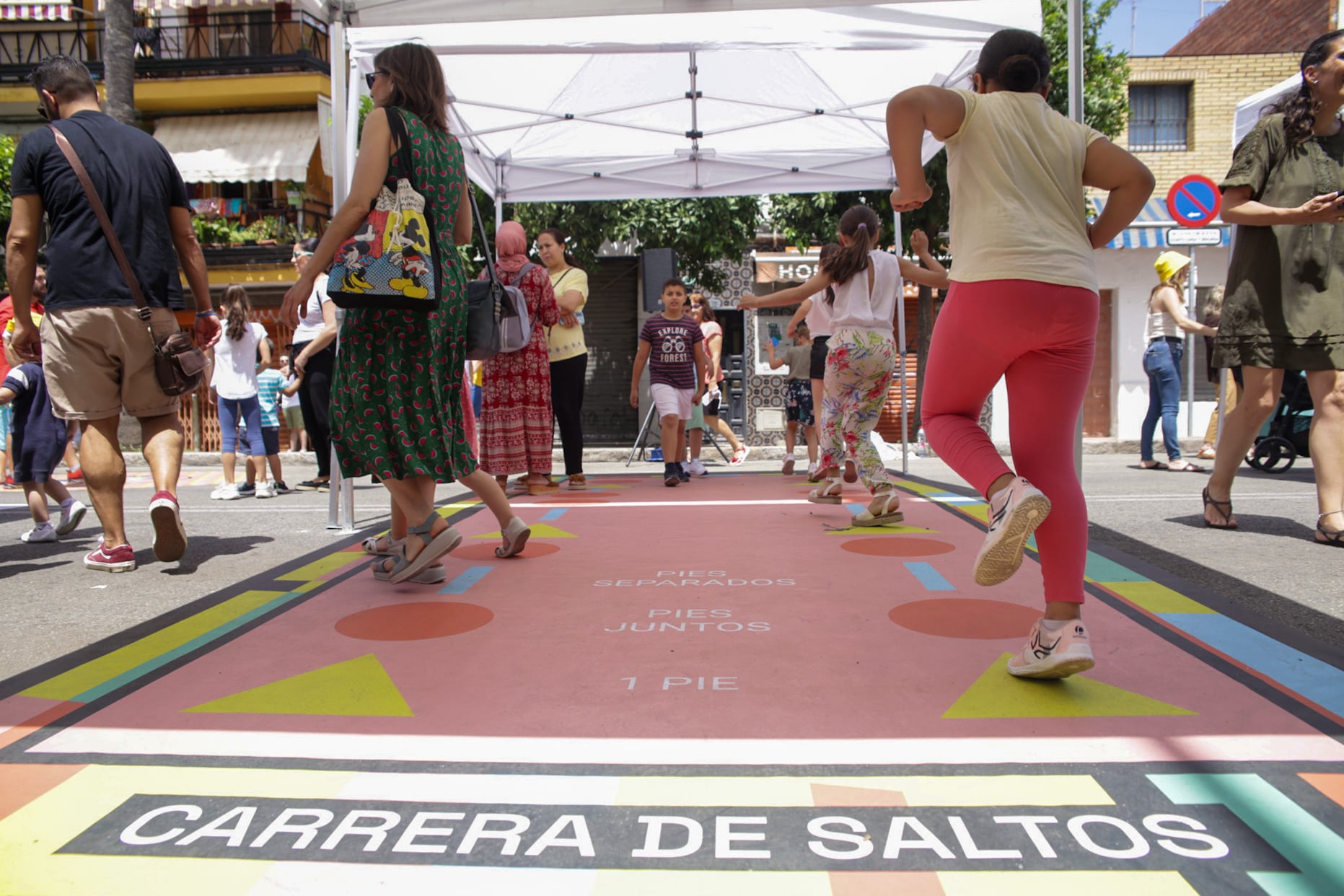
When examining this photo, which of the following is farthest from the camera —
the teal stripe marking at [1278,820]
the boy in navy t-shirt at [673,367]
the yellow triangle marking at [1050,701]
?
the boy in navy t-shirt at [673,367]

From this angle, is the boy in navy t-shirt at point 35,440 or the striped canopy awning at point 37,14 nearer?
the boy in navy t-shirt at point 35,440

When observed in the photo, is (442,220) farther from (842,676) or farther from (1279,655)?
(1279,655)

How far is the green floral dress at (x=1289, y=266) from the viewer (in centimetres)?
423

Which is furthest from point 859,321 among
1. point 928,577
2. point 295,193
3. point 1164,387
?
point 295,193

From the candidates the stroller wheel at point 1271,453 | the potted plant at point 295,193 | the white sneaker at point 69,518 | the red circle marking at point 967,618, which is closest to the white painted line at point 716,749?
the red circle marking at point 967,618

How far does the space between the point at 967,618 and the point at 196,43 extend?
21292 mm

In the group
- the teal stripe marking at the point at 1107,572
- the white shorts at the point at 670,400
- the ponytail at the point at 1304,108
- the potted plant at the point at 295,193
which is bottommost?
the teal stripe marking at the point at 1107,572

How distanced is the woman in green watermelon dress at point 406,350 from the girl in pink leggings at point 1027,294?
179 cm

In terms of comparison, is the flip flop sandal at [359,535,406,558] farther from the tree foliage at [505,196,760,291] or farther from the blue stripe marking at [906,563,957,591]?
the tree foliage at [505,196,760,291]

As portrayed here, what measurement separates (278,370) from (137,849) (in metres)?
8.42

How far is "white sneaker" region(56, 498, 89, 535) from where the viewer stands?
5406mm

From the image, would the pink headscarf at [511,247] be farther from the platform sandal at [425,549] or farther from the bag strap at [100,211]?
the platform sandal at [425,549]

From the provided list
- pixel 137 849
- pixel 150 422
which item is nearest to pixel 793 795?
pixel 137 849

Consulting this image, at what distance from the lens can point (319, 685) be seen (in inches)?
96.2
